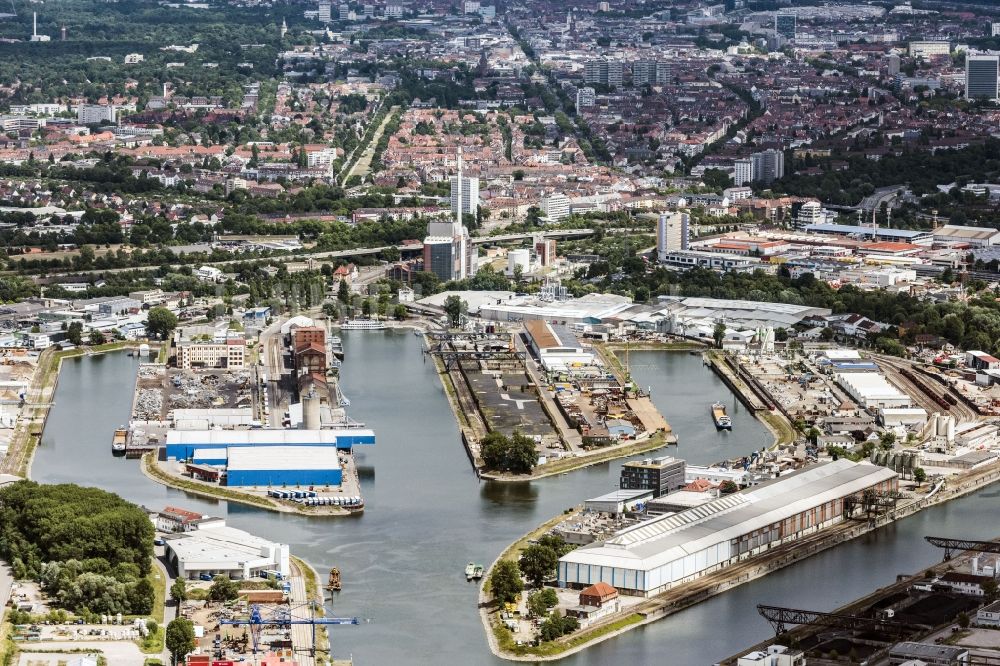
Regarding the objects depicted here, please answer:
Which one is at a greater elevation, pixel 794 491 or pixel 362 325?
pixel 794 491

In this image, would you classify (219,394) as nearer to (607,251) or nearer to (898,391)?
(898,391)

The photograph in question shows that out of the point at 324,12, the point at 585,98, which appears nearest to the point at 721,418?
the point at 585,98

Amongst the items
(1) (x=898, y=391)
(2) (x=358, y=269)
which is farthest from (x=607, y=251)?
(1) (x=898, y=391)

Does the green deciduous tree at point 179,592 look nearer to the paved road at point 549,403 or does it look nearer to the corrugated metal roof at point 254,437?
the corrugated metal roof at point 254,437

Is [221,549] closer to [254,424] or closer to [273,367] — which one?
[254,424]

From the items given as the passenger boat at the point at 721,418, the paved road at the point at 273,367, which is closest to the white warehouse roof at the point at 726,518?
the passenger boat at the point at 721,418

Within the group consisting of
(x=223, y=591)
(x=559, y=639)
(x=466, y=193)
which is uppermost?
(x=466, y=193)
